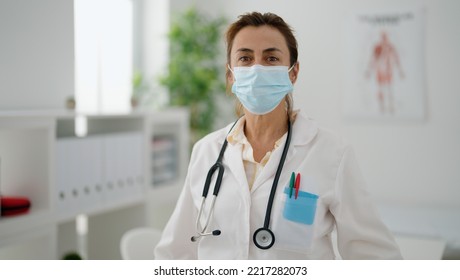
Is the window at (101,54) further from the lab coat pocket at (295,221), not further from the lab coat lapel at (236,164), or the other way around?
the lab coat pocket at (295,221)

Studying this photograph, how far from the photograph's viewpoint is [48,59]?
150 centimetres

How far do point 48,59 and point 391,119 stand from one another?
1.01m

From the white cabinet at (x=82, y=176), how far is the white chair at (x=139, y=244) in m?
0.30

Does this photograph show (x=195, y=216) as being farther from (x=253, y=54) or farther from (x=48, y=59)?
(x=48, y=59)

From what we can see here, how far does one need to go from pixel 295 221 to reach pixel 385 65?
50cm

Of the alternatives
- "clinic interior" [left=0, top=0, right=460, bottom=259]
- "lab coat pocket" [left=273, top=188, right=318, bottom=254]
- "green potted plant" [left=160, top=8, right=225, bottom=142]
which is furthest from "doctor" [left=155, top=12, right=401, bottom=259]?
"green potted plant" [left=160, top=8, right=225, bottom=142]

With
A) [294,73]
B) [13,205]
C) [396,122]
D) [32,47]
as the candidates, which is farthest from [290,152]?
[13,205]

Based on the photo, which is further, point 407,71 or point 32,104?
point 32,104

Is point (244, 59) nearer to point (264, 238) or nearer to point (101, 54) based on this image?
point (264, 238)

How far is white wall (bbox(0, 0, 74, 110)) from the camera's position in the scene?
1374 millimetres

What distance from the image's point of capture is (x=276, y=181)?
1027 millimetres

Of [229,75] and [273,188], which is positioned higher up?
[229,75]
